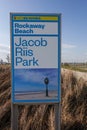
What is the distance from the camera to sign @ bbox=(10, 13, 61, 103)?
418 cm

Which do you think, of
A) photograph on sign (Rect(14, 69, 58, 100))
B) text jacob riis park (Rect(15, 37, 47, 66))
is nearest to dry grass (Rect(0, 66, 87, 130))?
photograph on sign (Rect(14, 69, 58, 100))

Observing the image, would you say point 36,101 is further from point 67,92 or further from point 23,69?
point 67,92

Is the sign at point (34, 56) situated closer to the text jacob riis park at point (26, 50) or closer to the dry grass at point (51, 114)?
the text jacob riis park at point (26, 50)

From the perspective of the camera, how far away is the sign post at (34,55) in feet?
13.7

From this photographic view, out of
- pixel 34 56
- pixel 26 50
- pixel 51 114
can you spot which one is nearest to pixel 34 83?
pixel 34 56

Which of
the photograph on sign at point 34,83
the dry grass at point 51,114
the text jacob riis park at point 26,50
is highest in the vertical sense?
the text jacob riis park at point 26,50

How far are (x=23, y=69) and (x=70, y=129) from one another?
1.68m

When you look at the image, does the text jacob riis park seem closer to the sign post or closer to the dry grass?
the sign post

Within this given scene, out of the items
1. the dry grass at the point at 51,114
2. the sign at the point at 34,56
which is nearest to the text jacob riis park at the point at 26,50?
the sign at the point at 34,56

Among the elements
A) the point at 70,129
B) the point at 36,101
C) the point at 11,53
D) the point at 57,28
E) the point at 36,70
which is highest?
the point at 57,28

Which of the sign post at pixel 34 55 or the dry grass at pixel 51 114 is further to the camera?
the dry grass at pixel 51 114

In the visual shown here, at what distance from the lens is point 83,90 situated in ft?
22.5

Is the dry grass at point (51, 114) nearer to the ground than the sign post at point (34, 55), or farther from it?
nearer to the ground

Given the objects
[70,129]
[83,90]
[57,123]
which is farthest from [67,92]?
[57,123]
